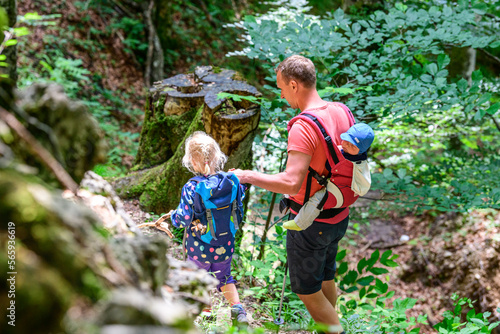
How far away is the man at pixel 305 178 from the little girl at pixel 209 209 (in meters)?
0.19

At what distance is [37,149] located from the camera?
911 millimetres

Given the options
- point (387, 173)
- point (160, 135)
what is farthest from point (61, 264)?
point (160, 135)

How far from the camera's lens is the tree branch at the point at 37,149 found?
0.89 m

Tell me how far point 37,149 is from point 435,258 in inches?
290

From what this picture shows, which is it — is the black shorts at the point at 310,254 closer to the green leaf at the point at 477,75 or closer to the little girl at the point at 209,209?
the little girl at the point at 209,209

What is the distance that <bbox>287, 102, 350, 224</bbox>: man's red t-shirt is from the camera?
6.93 ft

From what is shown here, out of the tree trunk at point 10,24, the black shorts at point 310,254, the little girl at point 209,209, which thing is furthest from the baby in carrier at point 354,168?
the tree trunk at point 10,24

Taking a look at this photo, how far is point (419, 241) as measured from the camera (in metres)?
7.06

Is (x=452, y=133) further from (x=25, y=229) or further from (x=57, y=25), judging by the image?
(x=57, y=25)

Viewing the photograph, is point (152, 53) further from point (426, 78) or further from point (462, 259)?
point (462, 259)

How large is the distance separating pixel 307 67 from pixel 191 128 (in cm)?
164

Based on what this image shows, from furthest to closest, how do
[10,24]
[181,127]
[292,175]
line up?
1. [10,24]
2. [181,127]
3. [292,175]

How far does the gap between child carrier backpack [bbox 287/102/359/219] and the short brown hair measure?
27cm

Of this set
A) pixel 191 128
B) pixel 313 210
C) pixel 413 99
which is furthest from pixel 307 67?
pixel 191 128
